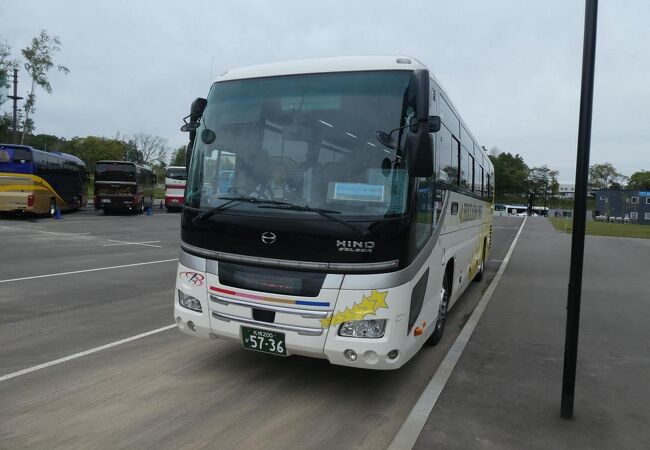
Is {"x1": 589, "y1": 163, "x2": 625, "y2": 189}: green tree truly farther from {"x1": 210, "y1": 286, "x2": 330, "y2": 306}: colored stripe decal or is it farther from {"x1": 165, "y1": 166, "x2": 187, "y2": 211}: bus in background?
{"x1": 210, "y1": 286, "x2": 330, "y2": 306}: colored stripe decal

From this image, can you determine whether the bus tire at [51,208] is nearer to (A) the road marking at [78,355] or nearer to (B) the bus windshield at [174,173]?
(B) the bus windshield at [174,173]

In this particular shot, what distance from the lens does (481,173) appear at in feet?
34.7

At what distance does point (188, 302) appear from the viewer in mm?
4711

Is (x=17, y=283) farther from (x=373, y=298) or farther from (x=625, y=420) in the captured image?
(x=625, y=420)

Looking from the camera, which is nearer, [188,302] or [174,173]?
[188,302]

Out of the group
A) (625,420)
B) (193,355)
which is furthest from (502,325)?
(193,355)

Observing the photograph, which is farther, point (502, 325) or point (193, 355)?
point (502, 325)

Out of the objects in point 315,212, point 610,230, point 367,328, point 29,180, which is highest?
point 29,180

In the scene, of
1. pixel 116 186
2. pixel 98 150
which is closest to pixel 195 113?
pixel 116 186

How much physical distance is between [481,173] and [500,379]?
6360mm

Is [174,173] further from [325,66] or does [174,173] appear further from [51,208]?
[325,66]

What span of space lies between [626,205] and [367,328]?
11330cm

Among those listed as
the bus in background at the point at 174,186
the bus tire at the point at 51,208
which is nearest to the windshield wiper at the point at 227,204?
the bus tire at the point at 51,208

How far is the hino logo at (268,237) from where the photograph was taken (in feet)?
13.8
